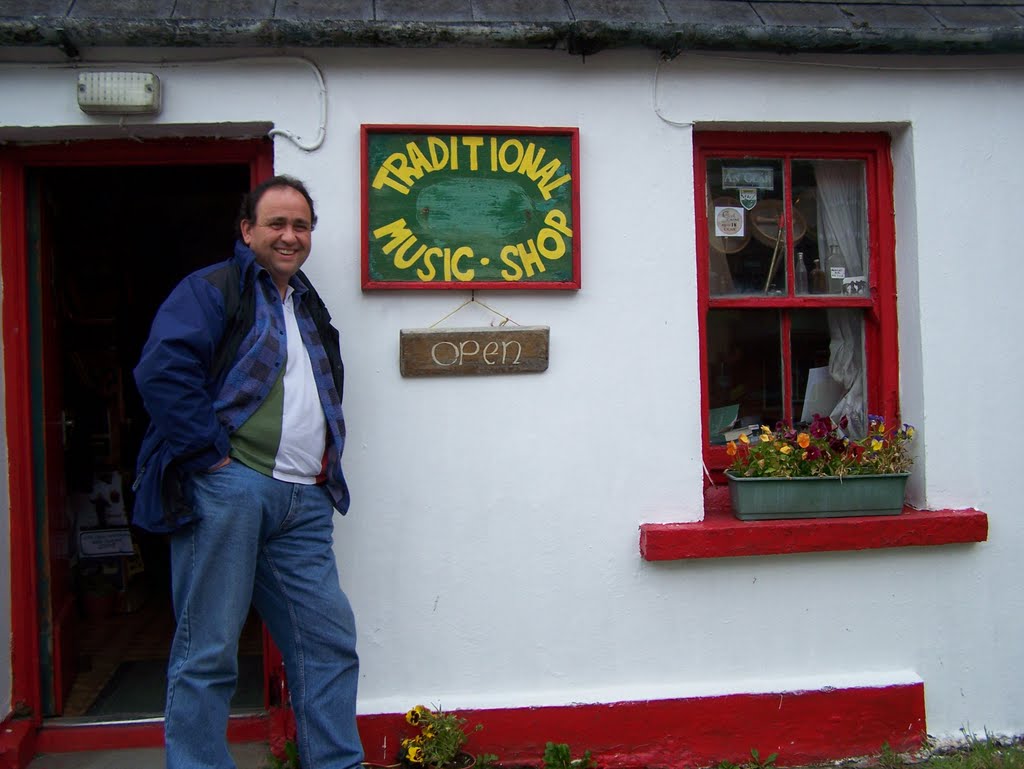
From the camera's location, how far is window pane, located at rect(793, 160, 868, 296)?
156 inches

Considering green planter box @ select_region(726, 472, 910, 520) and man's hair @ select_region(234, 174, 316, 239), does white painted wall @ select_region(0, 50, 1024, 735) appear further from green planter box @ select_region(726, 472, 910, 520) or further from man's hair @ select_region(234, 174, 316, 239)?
man's hair @ select_region(234, 174, 316, 239)

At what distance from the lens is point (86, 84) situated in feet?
10.7

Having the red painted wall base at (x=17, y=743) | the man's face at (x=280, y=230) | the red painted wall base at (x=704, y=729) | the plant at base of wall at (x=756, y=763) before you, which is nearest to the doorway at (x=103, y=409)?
the red painted wall base at (x=17, y=743)

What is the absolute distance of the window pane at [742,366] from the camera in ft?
12.8

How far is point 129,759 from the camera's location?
352cm

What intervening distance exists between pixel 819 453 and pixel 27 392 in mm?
3293

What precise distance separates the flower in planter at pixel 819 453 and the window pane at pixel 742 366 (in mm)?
197

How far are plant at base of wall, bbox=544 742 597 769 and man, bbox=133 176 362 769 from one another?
0.83 metres

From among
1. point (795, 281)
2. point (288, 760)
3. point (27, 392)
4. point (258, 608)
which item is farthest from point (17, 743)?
point (795, 281)

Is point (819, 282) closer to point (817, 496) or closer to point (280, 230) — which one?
point (817, 496)

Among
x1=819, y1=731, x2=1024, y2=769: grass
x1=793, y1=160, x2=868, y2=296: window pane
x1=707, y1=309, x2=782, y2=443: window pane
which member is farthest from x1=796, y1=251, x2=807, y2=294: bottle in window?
x1=819, y1=731, x2=1024, y2=769: grass

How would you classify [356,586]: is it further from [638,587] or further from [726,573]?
[726,573]

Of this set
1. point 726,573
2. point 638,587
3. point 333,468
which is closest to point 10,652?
point 333,468

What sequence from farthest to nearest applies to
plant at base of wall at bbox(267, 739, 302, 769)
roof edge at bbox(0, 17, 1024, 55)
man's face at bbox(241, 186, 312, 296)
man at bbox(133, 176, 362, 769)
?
plant at base of wall at bbox(267, 739, 302, 769)
roof edge at bbox(0, 17, 1024, 55)
man's face at bbox(241, 186, 312, 296)
man at bbox(133, 176, 362, 769)
